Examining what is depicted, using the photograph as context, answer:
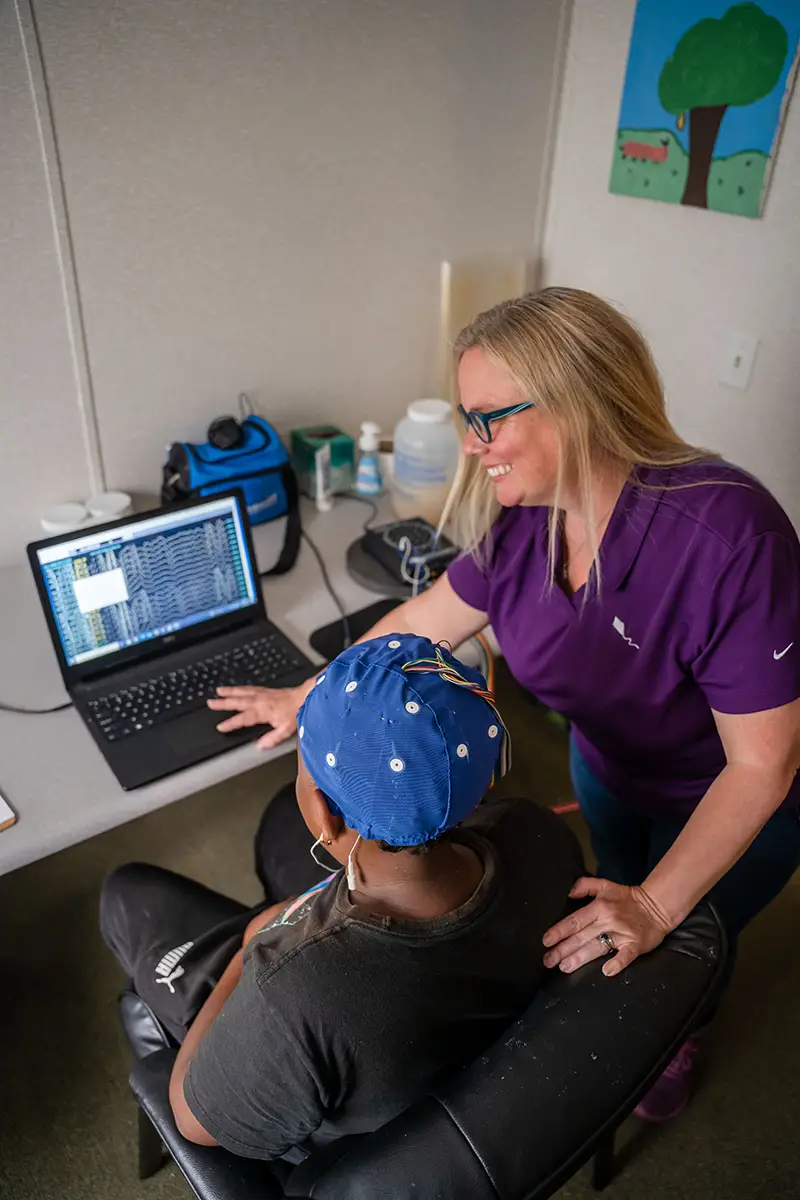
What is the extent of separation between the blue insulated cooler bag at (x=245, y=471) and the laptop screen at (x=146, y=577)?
21cm

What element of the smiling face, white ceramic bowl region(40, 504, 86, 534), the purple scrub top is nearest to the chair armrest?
the purple scrub top

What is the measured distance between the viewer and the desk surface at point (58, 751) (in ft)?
3.60

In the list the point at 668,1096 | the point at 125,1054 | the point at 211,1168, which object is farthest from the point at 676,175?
the point at 125,1054

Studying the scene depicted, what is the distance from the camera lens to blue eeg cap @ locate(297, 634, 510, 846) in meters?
0.72

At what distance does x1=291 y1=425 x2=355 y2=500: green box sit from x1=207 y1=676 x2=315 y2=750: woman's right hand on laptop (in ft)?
2.24

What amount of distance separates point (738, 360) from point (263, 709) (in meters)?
1.17

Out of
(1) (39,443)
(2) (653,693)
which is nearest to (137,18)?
(1) (39,443)

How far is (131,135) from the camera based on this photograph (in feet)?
4.72

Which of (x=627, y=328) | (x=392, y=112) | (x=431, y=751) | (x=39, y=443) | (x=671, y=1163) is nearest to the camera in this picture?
(x=431, y=751)

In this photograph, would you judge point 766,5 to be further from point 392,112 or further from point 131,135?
point 131,135

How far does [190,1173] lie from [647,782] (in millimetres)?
777

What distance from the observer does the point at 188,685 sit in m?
1.33

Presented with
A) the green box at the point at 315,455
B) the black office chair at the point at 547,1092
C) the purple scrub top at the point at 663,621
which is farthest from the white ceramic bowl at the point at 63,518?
the black office chair at the point at 547,1092

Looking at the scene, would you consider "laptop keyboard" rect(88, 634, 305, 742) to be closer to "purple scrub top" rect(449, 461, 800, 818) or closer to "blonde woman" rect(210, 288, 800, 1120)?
"blonde woman" rect(210, 288, 800, 1120)
